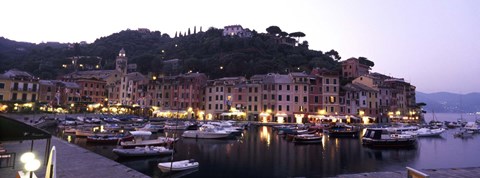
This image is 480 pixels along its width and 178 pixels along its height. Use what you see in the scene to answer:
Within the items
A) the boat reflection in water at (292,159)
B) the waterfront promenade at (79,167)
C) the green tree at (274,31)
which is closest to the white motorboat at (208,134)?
the boat reflection in water at (292,159)

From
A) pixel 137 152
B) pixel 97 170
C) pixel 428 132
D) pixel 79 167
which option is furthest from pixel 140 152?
pixel 428 132

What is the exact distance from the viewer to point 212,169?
922 inches

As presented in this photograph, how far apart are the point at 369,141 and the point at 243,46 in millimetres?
77951

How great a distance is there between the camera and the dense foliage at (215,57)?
309 ft

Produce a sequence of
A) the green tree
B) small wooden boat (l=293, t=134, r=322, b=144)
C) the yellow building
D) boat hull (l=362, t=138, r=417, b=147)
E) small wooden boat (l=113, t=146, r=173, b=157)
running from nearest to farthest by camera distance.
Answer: small wooden boat (l=113, t=146, r=173, b=157) < boat hull (l=362, t=138, r=417, b=147) < small wooden boat (l=293, t=134, r=322, b=144) < the yellow building < the green tree

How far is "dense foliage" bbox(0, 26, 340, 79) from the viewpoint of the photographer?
9419cm

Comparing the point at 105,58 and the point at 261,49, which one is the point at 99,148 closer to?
the point at 261,49

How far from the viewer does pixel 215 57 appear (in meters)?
103

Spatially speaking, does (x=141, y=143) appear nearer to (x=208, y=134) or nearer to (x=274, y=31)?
(x=208, y=134)

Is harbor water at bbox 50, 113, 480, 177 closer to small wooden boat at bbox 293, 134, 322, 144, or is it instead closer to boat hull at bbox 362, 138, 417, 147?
boat hull at bbox 362, 138, 417, 147

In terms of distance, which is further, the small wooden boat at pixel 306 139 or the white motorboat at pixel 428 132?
the white motorboat at pixel 428 132

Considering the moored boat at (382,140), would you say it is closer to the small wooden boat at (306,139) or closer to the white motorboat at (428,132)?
the small wooden boat at (306,139)

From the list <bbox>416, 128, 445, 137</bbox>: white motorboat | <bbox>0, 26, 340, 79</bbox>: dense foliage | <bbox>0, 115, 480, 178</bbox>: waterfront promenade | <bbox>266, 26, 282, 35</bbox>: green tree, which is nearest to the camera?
<bbox>0, 115, 480, 178</bbox>: waterfront promenade

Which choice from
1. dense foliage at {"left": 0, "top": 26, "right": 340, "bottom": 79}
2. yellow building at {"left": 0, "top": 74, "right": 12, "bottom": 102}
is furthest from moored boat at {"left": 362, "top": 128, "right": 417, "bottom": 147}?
yellow building at {"left": 0, "top": 74, "right": 12, "bottom": 102}
